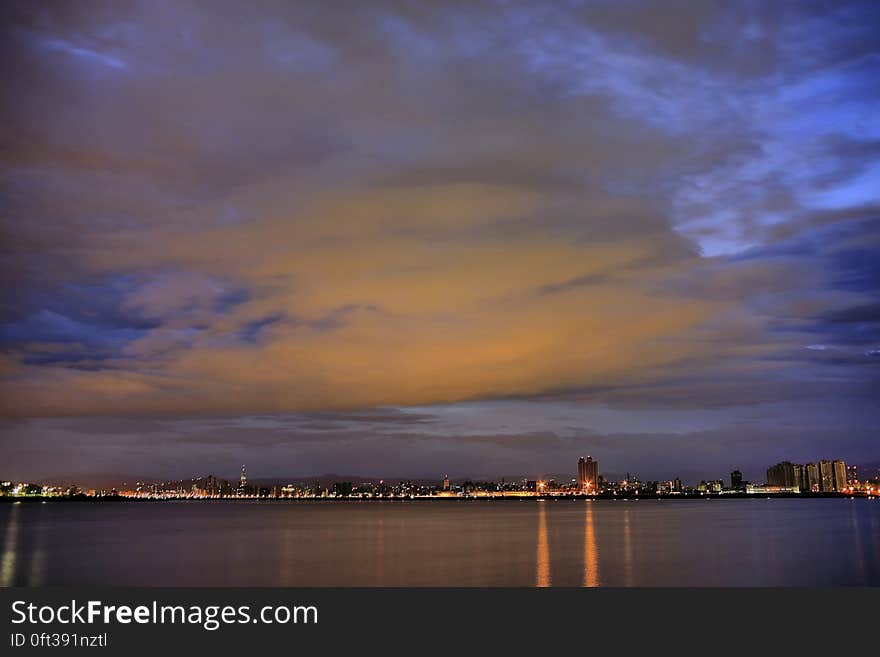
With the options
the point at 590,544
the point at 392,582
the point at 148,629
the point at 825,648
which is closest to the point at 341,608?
the point at 148,629

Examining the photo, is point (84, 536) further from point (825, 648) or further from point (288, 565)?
point (825, 648)

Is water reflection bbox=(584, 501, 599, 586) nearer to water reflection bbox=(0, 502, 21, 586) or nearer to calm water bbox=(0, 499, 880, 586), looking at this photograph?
calm water bbox=(0, 499, 880, 586)

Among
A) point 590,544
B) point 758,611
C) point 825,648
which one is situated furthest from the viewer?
point 590,544

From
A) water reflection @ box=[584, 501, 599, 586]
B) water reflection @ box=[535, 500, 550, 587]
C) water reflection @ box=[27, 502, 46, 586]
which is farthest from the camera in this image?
water reflection @ box=[27, 502, 46, 586]

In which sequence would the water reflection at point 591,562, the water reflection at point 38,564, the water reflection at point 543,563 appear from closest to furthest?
1. the water reflection at point 543,563
2. the water reflection at point 591,562
3. the water reflection at point 38,564

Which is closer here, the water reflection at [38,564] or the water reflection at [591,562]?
the water reflection at [591,562]

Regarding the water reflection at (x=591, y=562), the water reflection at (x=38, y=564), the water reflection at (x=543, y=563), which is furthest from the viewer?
the water reflection at (x=38, y=564)

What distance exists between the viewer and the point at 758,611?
25.6 meters

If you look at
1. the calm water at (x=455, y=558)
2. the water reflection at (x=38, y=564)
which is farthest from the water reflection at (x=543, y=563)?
the water reflection at (x=38, y=564)

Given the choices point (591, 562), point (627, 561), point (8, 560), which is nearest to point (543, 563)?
point (591, 562)

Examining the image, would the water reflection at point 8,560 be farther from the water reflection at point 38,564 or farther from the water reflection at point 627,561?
the water reflection at point 627,561

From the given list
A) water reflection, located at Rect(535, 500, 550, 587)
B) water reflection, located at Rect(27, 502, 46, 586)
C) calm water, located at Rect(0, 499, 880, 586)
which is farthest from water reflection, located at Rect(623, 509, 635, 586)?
water reflection, located at Rect(27, 502, 46, 586)

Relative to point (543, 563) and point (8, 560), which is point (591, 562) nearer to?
point (543, 563)

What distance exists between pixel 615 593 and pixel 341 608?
10.6m
